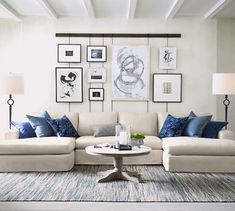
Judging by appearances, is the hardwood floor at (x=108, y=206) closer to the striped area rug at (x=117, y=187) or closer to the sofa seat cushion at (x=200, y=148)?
the striped area rug at (x=117, y=187)

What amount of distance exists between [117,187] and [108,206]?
2.22 feet

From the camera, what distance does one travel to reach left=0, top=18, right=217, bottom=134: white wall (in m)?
6.19

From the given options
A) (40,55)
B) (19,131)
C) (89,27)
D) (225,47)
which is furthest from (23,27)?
(225,47)

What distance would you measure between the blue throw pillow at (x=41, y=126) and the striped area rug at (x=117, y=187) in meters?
0.75

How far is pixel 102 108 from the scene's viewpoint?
6250 millimetres

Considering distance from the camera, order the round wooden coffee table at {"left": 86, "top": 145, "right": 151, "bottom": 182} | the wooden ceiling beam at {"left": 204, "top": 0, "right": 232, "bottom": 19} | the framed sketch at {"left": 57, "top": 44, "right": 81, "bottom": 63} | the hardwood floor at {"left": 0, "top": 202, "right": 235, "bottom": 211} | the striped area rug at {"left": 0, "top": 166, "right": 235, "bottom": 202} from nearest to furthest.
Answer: the hardwood floor at {"left": 0, "top": 202, "right": 235, "bottom": 211} → the striped area rug at {"left": 0, "top": 166, "right": 235, "bottom": 202} → the round wooden coffee table at {"left": 86, "top": 145, "right": 151, "bottom": 182} → the wooden ceiling beam at {"left": 204, "top": 0, "right": 232, "bottom": 19} → the framed sketch at {"left": 57, "top": 44, "right": 81, "bottom": 63}

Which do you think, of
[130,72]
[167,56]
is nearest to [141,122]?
A: [130,72]

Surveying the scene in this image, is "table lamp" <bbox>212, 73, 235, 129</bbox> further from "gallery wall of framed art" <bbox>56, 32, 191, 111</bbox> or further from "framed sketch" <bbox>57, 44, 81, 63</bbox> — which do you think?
"framed sketch" <bbox>57, 44, 81, 63</bbox>

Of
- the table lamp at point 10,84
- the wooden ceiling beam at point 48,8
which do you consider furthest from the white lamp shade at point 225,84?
the table lamp at point 10,84

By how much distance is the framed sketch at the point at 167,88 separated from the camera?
620 cm

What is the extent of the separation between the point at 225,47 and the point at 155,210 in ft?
12.7

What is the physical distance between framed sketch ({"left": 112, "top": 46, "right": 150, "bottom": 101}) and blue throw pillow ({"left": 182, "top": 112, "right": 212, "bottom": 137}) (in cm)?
105

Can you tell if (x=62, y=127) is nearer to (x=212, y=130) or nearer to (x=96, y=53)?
(x=96, y=53)

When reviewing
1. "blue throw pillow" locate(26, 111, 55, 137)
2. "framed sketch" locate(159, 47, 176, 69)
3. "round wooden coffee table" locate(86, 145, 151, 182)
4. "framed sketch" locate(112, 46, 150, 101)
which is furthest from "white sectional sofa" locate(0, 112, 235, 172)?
A: "framed sketch" locate(159, 47, 176, 69)
